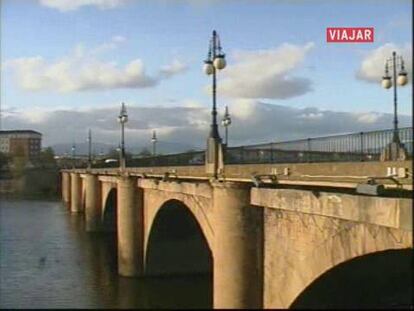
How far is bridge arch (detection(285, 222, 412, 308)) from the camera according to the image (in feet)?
26.1

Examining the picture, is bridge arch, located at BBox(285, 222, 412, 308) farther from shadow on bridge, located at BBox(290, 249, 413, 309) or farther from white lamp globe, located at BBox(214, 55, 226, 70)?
white lamp globe, located at BBox(214, 55, 226, 70)

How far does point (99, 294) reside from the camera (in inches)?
896

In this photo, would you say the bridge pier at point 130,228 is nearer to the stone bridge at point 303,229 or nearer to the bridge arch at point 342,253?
the stone bridge at point 303,229

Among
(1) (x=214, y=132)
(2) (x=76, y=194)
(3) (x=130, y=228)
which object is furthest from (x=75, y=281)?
(2) (x=76, y=194)

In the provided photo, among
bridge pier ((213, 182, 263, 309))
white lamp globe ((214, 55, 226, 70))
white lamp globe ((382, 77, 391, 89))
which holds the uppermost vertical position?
white lamp globe ((214, 55, 226, 70))

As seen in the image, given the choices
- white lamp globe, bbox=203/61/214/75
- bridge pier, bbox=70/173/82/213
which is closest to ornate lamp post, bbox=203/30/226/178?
white lamp globe, bbox=203/61/214/75

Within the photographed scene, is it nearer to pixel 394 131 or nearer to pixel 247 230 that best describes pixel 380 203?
pixel 394 131

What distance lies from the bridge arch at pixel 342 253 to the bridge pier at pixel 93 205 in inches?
1387

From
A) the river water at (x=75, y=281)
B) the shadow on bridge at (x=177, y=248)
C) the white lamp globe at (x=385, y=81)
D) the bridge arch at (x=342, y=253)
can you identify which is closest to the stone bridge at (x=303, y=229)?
the bridge arch at (x=342, y=253)

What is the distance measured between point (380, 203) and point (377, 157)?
12.3 feet

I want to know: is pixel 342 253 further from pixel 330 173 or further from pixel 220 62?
pixel 220 62

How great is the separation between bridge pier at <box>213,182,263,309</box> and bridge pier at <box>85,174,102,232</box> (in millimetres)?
32378

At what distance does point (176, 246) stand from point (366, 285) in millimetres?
13818

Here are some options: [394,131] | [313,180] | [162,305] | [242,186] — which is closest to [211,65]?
[242,186]
